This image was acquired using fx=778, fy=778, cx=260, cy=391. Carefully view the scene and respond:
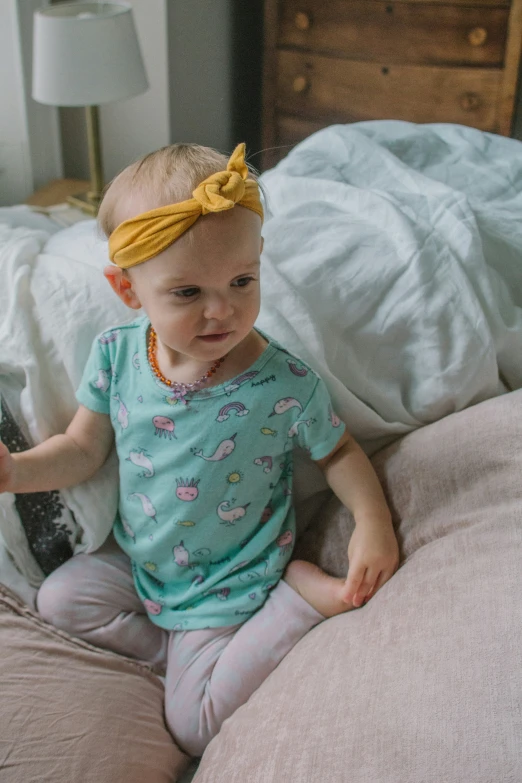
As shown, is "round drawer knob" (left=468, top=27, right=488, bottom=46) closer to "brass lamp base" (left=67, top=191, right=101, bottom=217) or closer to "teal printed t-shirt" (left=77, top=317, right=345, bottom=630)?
"brass lamp base" (left=67, top=191, right=101, bottom=217)

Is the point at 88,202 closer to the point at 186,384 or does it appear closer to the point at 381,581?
the point at 186,384

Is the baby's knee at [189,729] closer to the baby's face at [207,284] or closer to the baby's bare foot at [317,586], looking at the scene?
the baby's bare foot at [317,586]

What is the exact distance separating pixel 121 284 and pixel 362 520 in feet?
1.22

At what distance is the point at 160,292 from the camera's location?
77 centimetres

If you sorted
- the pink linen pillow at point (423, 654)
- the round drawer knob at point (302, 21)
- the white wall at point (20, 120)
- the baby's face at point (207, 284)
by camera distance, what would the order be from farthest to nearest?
the white wall at point (20, 120), the round drawer knob at point (302, 21), the baby's face at point (207, 284), the pink linen pillow at point (423, 654)

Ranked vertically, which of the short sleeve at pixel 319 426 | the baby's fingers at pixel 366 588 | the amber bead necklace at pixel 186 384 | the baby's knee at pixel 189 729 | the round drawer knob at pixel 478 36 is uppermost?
the round drawer knob at pixel 478 36

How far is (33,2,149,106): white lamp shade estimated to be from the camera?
1.48m

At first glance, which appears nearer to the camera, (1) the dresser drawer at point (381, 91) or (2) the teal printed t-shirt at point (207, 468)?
(2) the teal printed t-shirt at point (207, 468)

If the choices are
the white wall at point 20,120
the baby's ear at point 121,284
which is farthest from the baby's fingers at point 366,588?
the white wall at point 20,120

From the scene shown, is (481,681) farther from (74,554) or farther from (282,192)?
(282,192)

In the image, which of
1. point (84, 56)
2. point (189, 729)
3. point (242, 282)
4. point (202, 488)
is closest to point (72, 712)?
point (189, 729)

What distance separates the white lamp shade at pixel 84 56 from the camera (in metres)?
1.48

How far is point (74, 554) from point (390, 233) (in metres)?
0.58

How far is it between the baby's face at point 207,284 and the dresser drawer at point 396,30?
0.96m
